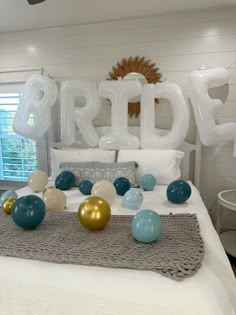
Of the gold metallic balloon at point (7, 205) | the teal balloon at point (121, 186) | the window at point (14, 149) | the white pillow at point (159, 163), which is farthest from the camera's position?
the window at point (14, 149)

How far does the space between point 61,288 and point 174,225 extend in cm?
73

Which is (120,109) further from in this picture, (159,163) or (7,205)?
(7,205)

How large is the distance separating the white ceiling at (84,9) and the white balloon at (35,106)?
24.0 inches

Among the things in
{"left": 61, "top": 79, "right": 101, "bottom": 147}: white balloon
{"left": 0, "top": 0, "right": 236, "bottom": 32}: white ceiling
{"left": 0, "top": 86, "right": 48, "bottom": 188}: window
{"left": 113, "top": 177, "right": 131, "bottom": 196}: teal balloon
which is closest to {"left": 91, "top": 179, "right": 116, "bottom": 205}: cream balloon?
{"left": 113, "top": 177, "right": 131, "bottom": 196}: teal balloon

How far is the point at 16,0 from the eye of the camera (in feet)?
7.33

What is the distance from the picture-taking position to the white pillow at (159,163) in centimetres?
243

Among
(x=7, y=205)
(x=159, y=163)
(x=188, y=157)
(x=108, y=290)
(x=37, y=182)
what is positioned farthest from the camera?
(x=188, y=157)

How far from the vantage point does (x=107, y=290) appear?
1.03 metres

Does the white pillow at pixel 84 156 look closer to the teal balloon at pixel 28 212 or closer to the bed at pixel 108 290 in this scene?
the teal balloon at pixel 28 212

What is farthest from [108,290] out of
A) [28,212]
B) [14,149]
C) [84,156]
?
[14,149]

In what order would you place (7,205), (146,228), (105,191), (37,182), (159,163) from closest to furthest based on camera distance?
1. (146,228)
2. (7,205)
3. (105,191)
4. (37,182)
5. (159,163)

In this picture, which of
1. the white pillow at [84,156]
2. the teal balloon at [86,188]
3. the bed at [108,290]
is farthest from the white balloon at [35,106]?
the bed at [108,290]

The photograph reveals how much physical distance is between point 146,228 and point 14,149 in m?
2.56

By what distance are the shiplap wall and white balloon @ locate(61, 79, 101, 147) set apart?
1.05ft
